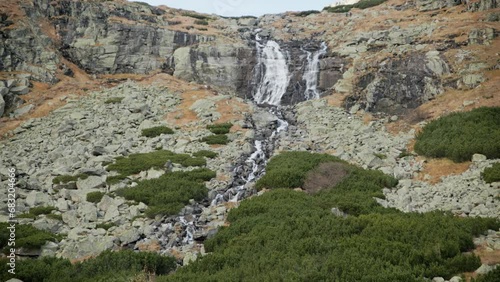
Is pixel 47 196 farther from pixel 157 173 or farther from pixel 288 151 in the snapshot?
pixel 288 151

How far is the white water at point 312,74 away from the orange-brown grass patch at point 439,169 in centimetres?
1944

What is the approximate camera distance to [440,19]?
4394 cm

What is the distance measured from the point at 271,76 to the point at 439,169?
26.8m

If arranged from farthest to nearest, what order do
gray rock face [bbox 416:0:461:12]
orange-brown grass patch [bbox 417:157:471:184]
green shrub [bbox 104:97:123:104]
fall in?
1. gray rock face [bbox 416:0:461:12]
2. green shrub [bbox 104:97:123:104]
3. orange-brown grass patch [bbox 417:157:471:184]

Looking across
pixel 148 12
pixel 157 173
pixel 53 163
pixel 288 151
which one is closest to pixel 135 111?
pixel 53 163

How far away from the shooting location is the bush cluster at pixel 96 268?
1220 cm

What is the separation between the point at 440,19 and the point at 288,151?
29018mm

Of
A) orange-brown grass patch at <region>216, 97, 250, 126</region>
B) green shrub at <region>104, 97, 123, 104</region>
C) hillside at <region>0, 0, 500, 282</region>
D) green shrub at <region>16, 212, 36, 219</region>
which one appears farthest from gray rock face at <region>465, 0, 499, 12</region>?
green shrub at <region>16, 212, 36, 219</region>

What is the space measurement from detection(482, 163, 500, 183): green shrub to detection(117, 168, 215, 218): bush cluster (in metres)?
13.9

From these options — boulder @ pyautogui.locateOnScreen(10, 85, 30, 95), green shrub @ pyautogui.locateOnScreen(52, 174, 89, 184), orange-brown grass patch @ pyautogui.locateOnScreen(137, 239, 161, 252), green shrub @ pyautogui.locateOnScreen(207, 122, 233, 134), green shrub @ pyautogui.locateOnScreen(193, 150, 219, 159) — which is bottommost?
orange-brown grass patch @ pyautogui.locateOnScreen(137, 239, 161, 252)

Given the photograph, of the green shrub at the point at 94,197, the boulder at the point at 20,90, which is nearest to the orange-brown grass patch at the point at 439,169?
the green shrub at the point at 94,197

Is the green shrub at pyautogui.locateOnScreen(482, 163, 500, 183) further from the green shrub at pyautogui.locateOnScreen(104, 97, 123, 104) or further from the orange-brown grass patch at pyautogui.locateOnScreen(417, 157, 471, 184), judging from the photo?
the green shrub at pyautogui.locateOnScreen(104, 97, 123, 104)

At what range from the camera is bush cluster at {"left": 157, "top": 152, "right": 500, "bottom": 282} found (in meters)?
10.8

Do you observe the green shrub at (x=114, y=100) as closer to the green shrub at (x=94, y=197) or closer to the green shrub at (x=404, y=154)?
the green shrub at (x=94, y=197)
